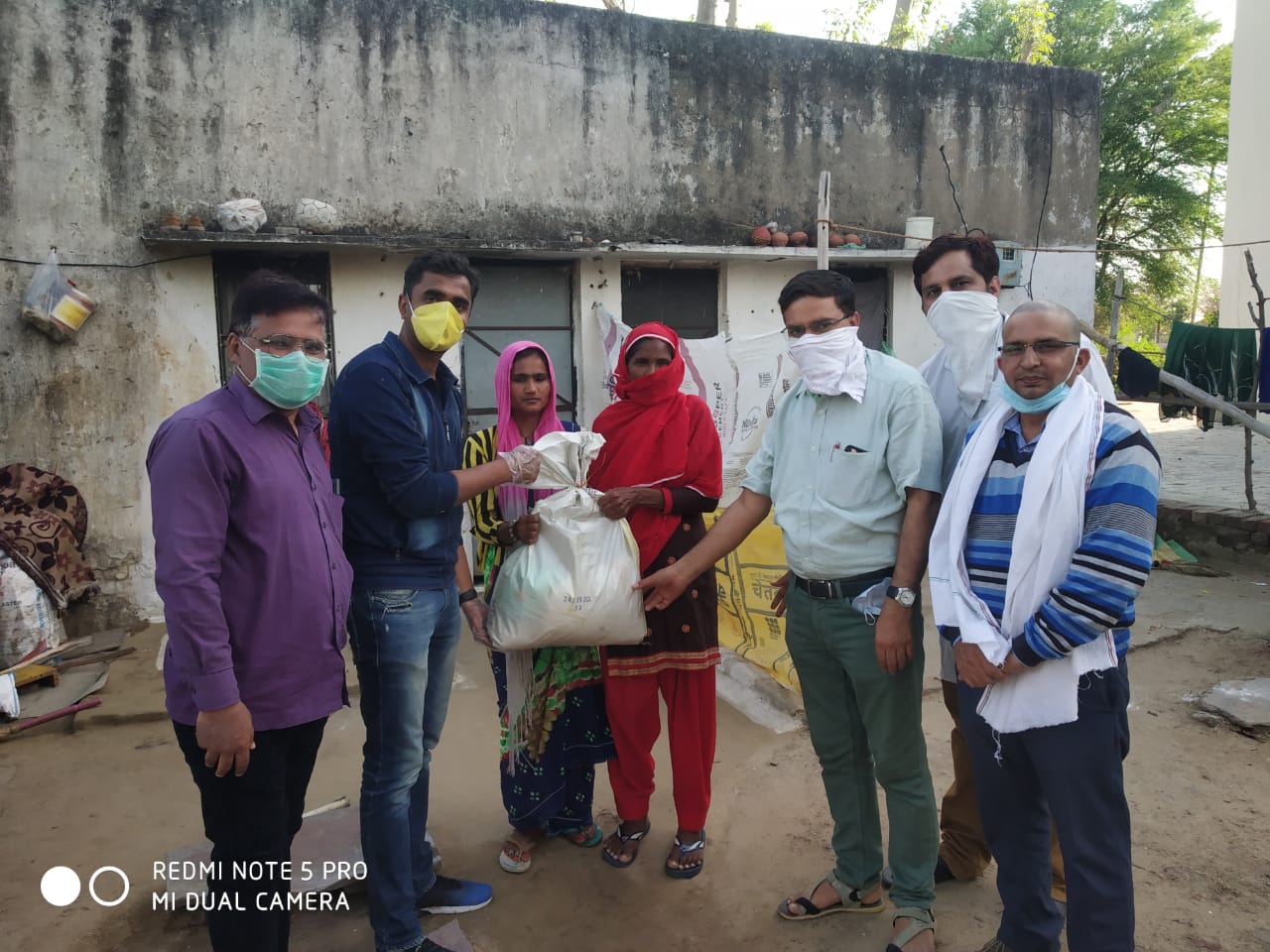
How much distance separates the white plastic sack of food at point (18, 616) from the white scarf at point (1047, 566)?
5076 mm

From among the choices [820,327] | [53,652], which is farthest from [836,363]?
[53,652]

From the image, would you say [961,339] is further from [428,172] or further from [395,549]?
[428,172]

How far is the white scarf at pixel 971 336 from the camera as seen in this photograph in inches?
93.6

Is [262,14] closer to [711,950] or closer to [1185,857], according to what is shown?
[711,950]

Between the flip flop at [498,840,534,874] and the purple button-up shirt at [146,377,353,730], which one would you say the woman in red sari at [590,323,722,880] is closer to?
the flip flop at [498,840,534,874]

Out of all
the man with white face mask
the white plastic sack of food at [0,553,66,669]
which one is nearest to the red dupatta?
the man with white face mask

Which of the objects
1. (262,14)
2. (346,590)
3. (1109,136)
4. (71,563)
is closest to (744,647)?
(346,590)

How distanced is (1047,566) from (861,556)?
529mm

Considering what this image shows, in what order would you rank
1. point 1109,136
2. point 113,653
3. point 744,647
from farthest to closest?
point 1109,136
point 113,653
point 744,647

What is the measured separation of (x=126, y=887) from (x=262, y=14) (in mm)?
5192

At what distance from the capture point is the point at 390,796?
7.33ft

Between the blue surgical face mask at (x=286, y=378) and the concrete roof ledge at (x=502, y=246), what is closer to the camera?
the blue surgical face mask at (x=286, y=378)

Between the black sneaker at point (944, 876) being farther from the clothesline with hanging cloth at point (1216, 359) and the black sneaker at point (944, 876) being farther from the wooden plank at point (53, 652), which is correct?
the clothesline with hanging cloth at point (1216, 359)

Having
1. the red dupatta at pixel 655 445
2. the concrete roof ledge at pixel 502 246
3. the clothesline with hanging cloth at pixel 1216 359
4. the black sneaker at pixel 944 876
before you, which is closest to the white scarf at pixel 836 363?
the red dupatta at pixel 655 445
